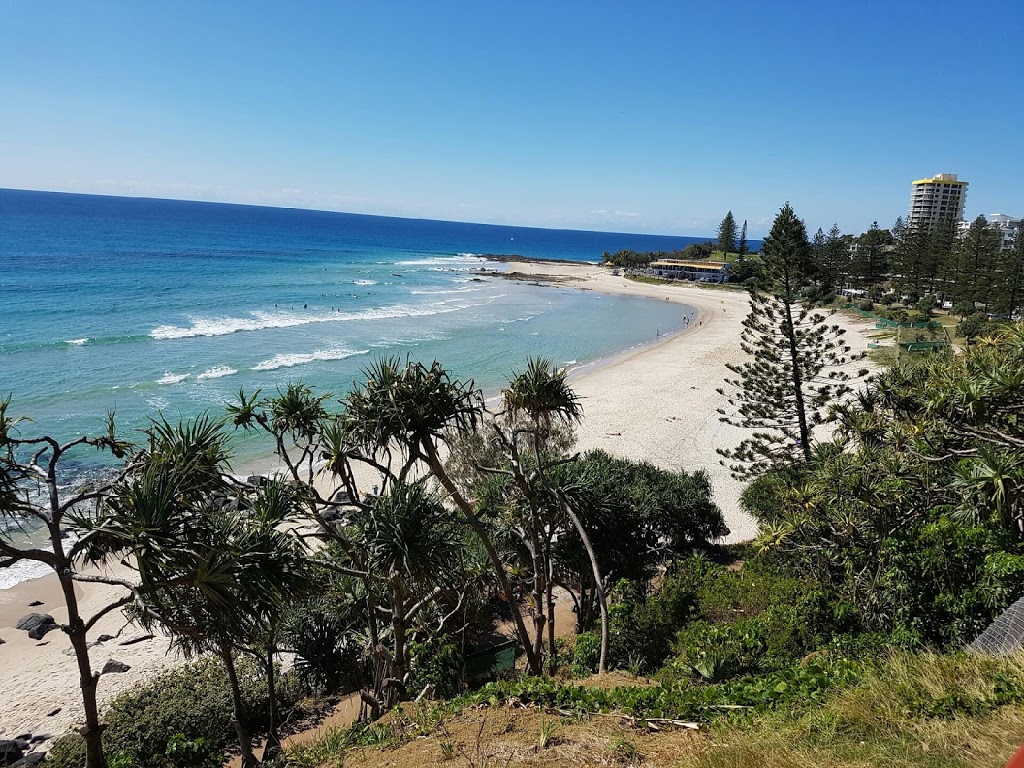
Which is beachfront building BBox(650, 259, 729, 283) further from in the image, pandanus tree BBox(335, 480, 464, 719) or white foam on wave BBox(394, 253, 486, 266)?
pandanus tree BBox(335, 480, 464, 719)

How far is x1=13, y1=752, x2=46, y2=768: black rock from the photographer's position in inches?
342

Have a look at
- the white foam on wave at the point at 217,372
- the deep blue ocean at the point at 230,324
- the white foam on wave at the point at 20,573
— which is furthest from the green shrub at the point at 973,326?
the white foam on wave at the point at 20,573

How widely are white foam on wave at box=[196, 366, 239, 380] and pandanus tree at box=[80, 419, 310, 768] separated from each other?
2564cm

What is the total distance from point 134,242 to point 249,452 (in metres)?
79.7

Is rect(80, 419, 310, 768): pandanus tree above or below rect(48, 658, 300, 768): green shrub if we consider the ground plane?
above

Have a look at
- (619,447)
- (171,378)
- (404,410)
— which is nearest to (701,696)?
(404,410)

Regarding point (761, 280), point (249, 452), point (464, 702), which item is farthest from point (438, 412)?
point (249, 452)

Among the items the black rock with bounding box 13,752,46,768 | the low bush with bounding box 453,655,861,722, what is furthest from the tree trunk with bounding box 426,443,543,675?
the black rock with bounding box 13,752,46,768

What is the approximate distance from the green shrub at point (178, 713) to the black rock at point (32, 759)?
29 centimetres

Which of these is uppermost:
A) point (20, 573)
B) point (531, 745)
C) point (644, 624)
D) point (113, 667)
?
point (531, 745)

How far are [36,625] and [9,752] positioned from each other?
4.32m

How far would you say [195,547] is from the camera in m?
5.08

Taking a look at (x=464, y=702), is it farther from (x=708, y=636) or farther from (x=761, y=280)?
(x=761, y=280)

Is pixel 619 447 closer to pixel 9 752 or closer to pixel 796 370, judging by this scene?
pixel 796 370
